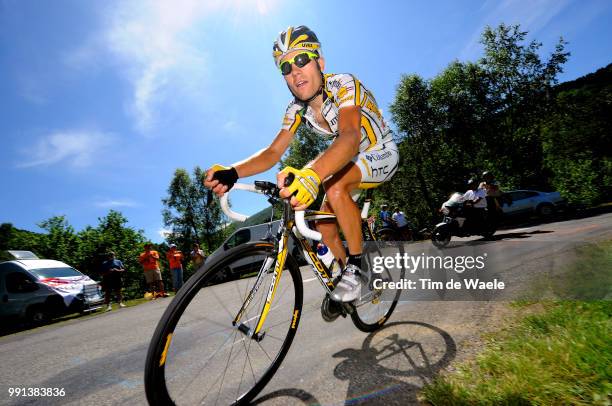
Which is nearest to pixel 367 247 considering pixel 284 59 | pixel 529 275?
pixel 284 59

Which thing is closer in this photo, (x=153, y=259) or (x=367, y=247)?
(x=367, y=247)

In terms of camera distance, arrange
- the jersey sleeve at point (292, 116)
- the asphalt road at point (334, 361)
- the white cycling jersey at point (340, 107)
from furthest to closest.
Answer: the jersey sleeve at point (292, 116) < the white cycling jersey at point (340, 107) < the asphalt road at point (334, 361)

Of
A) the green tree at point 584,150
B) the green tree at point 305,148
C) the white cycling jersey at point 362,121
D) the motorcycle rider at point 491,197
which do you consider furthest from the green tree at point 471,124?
the white cycling jersey at point 362,121

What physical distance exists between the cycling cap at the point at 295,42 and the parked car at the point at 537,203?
18.1 m

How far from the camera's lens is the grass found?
1.51 metres

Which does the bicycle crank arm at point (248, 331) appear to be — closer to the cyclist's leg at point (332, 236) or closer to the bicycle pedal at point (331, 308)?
the bicycle pedal at point (331, 308)

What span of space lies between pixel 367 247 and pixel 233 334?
1.50 metres

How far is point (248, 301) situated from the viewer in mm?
2047

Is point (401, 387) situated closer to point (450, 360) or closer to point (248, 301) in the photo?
point (450, 360)

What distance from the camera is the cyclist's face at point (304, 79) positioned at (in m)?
2.54

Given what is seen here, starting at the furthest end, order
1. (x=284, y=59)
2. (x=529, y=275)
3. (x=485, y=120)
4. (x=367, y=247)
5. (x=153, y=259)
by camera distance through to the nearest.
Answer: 1. (x=485, y=120)
2. (x=153, y=259)
3. (x=529, y=275)
4. (x=367, y=247)
5. (x=284, y=59)

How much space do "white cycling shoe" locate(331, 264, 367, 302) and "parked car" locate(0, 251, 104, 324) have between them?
35.4 feet

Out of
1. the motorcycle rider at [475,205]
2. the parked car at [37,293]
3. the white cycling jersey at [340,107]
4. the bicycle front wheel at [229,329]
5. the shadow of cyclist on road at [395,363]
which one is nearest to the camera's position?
the bicycle front wheel at [229,329]

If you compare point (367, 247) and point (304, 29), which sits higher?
point (304, 29)
